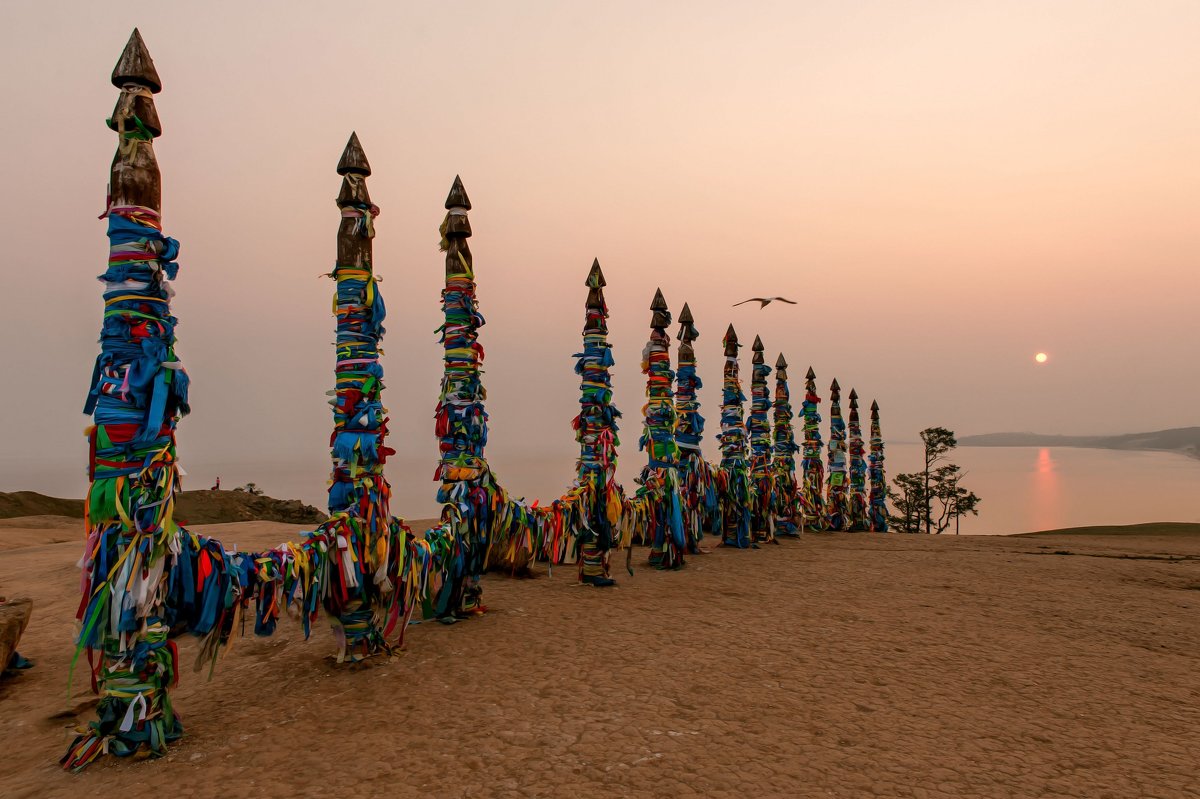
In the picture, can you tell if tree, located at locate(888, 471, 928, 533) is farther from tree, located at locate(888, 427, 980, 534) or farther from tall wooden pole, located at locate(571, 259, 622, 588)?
tall wooden pole, located at locate(571, 259, 622, 588)

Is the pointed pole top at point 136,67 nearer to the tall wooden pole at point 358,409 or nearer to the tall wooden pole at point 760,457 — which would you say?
the tall wooden pole at point 358,409

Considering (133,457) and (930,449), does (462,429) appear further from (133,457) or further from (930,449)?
(930,449)

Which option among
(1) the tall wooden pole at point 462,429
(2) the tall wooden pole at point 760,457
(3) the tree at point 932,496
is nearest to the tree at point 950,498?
(3) the tree at point 932,496

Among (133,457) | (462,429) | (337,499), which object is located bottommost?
(337,499)

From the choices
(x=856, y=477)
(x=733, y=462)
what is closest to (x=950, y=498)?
(x=856, y=477)

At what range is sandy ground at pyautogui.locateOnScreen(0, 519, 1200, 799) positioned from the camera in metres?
4.39

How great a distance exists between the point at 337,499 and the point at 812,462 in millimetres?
19169

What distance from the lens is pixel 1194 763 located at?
4.73 metres

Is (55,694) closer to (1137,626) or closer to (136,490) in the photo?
(136,490)

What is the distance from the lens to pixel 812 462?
75.0 ft

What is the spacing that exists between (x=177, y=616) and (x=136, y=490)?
1.08m

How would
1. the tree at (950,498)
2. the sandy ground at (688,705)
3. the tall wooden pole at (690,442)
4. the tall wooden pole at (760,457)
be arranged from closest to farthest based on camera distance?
1. the sandy ground at (688,705)
2. the tall wooden pole at (690,442)
3. the tall wooden pole at (760,457)
4. the tree at (950,498)

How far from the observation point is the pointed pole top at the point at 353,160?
7090 mm

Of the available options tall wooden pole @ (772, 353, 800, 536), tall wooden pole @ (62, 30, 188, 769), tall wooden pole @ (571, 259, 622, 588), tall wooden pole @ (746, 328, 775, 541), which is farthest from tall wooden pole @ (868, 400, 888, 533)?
tall wooden pole @ (62, 30, 188, 769)
